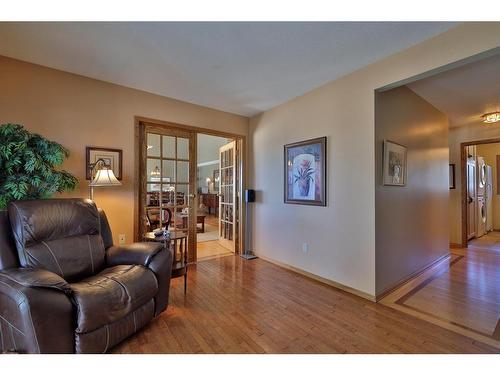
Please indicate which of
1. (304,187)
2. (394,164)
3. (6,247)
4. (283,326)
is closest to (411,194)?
(394,164)

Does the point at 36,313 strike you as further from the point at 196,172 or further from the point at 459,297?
the point at 459,297

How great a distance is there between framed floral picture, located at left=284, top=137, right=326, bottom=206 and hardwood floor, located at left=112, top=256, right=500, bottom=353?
1.08 meters

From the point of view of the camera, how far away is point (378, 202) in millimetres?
2396

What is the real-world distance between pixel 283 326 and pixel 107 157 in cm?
260

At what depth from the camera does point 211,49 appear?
2.16 meters

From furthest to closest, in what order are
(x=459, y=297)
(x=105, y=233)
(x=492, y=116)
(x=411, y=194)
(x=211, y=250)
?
(x=211, y=250) → (x=492, y=116) → (x=411, y=194) → (x=459, y=297) → (x=105, y=233)

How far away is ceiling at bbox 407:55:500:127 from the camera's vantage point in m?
2.39

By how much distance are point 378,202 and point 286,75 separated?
1.69 meters

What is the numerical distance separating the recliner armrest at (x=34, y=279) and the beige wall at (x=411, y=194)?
101 inches

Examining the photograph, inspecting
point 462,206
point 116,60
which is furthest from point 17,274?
point 462,206

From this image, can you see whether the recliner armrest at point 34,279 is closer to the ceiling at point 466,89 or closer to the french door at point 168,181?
the french door at point 168,181

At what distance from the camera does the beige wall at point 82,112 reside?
2.33m

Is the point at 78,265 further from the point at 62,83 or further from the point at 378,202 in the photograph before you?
the point at 378,202
